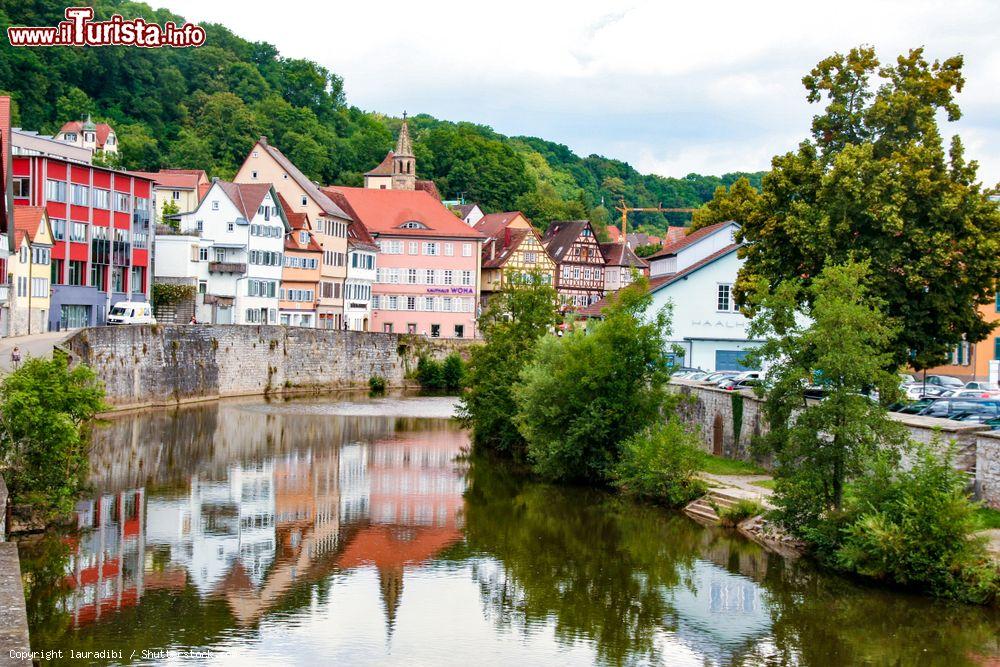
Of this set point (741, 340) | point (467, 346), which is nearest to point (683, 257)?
point (741, 340)

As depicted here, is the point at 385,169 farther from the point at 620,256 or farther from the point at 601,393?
the point at 601,393

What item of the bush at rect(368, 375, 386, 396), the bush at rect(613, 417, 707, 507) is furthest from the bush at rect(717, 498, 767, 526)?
the bush at rect(368, 375, 386, 396)

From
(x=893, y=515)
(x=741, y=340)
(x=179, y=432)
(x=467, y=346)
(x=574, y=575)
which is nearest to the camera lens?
(x=893, y=515)

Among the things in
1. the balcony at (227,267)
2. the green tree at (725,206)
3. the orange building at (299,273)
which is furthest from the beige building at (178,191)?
the green tree at (725,206)

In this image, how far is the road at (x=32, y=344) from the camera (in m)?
46.8

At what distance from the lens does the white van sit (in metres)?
68.9

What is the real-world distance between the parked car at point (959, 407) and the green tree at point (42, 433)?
1046 inches

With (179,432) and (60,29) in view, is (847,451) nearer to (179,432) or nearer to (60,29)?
(179,432)

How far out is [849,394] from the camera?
97.6 feet

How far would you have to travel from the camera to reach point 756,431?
40594 mm

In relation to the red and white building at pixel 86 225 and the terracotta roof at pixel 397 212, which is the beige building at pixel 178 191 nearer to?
the terracotta roof at pixel 397 212

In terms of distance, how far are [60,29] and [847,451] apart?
4717 cm

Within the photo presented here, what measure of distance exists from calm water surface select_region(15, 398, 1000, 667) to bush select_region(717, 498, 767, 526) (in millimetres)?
785

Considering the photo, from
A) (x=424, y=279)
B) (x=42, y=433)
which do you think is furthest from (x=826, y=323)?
(x=424, y=279)
